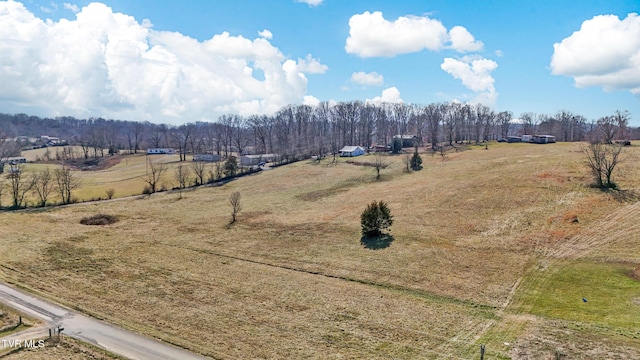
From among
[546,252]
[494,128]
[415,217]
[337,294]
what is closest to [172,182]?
[415,217]

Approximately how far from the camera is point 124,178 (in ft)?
310

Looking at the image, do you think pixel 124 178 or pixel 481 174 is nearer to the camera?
pixel 481 174

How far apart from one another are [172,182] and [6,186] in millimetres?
28165

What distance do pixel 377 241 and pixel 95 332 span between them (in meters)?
26.1

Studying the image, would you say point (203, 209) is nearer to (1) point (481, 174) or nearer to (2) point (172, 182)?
(2) point (172, 182)

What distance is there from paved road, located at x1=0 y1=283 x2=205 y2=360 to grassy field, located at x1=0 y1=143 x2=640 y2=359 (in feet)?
2.75

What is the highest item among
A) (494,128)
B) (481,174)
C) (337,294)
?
(494,128)

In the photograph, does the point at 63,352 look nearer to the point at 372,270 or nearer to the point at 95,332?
the point at 95,332

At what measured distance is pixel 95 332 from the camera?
22531 mm

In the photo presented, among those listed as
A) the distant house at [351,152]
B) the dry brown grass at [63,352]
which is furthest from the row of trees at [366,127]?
the dry brown grass at [63,352]

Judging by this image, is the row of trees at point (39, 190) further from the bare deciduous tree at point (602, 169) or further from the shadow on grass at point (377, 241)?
the bare deciduous tree at point (602, 169)

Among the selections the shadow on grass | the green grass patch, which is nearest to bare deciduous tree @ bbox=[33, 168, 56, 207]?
the shadow on grass

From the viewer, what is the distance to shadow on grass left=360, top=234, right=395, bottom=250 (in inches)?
1533

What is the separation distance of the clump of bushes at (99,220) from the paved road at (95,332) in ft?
85.9
